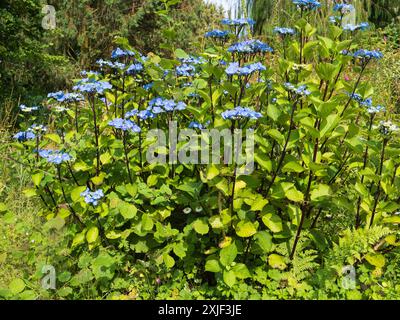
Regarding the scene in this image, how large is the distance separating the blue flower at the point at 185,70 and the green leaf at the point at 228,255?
40.8 inches

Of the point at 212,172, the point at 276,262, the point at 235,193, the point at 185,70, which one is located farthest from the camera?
the point at 185,70

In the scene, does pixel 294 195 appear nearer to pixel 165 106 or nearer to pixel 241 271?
pixel 241 271

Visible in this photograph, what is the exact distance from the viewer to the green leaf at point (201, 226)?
2.29 metres

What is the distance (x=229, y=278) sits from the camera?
2.26 m

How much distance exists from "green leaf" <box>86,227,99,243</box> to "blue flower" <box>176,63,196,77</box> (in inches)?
39.0

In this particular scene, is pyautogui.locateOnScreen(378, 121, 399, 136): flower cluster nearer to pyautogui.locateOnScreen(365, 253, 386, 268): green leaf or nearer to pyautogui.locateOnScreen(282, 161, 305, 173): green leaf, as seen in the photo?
pyautogui.locateOnScreen(282, 161, 305, 173): green leaf

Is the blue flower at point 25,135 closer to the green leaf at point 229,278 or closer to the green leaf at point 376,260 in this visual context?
the green leaf at point 229,278

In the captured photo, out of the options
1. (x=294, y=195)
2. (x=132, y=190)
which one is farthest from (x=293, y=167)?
(x=132, y=190)

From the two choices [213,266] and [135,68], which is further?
[135,68]

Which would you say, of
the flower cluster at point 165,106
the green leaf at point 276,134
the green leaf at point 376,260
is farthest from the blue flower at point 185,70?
the green leaf at point 376,260

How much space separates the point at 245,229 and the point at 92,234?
78cm

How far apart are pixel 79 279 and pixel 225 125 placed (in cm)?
105

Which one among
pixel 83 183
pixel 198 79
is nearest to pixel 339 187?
pixel 198 79

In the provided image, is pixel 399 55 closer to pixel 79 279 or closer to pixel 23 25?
pixel 23 25
